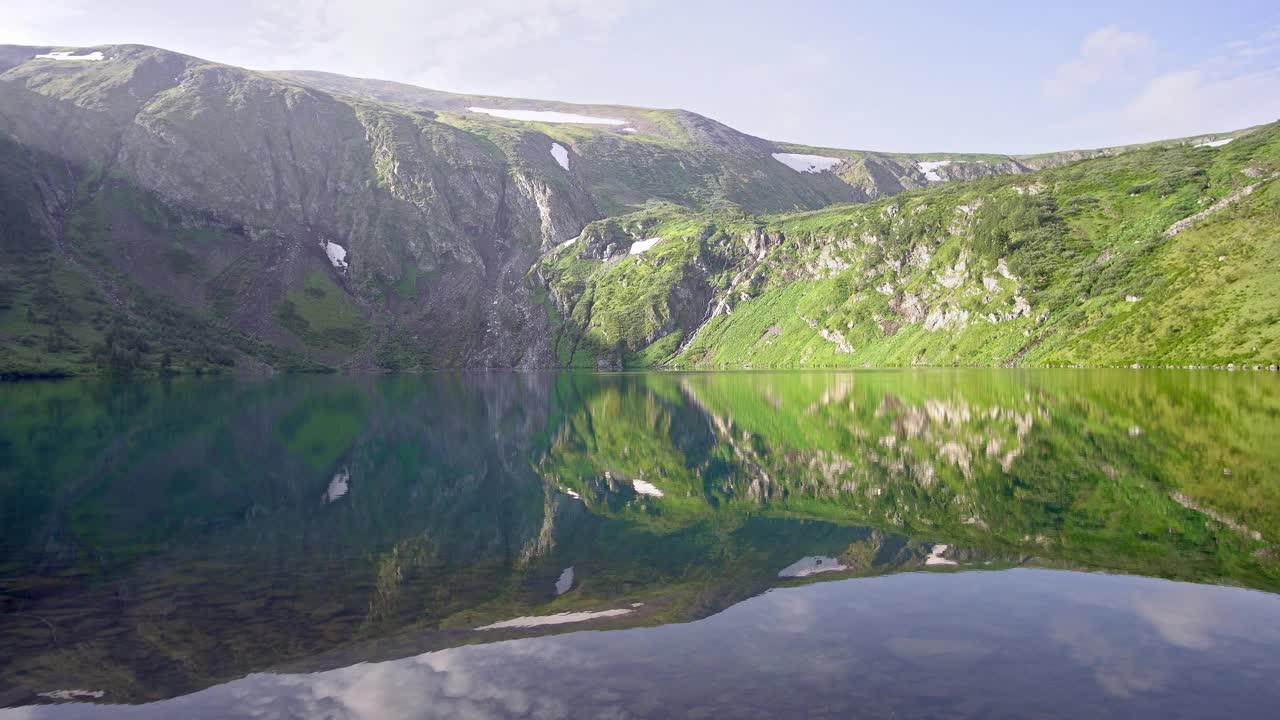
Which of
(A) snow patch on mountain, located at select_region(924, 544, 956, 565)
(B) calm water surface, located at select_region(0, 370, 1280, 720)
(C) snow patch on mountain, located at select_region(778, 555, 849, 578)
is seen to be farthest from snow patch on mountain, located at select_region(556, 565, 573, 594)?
(A) snow patch on mountain, located at select_region(924, 544, 956, 565)

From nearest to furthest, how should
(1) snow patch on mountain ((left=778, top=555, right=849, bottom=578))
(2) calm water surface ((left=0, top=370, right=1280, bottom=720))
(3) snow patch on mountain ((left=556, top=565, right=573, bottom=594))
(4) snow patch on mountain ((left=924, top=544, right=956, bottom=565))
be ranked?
(2) calm water surface ((left=0, top=370, right=1280, bottom=720)), (3) snow patch on mountain ((left=556, top=565, right=573, bottom=594)), (1) snow patch on mountain ((left=778, top=555, right=849, bottom=578)), (4) snow patch on mountain ((left=924, top=544, right=956, bottom=565))

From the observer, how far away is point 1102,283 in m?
164

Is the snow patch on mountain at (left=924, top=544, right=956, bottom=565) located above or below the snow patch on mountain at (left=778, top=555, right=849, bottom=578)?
above

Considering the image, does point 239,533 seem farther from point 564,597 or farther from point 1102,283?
point 1102,283

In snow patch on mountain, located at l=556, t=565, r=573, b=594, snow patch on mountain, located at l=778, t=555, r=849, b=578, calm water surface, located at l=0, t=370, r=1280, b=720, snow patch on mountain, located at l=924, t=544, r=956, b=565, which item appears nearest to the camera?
Result: calm water surface, located at l=0, t=370, r=1280, b=720

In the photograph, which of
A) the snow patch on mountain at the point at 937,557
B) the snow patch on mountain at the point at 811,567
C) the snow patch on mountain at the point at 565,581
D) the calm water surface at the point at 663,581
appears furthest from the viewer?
the snow patch on mountain at the point at 937,557

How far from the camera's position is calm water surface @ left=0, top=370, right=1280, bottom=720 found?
11.6 meters

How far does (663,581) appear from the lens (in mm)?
17969

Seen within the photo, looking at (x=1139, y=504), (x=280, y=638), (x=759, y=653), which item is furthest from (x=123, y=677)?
(x=1139, y=504)

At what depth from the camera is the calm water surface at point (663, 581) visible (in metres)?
11.6

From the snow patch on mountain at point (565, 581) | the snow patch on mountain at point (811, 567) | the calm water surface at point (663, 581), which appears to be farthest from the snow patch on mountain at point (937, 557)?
the snow patch on mountain at point (565, 581)

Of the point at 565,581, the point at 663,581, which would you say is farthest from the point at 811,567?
the point at 565,581

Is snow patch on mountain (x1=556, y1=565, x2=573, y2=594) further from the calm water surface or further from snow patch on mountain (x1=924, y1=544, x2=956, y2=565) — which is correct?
snow patch on mountain (x1=924, y1=544, x2=956, y2=565)

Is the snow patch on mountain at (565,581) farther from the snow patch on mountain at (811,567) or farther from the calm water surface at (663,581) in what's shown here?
the snow patch on mountain at (811,567)
